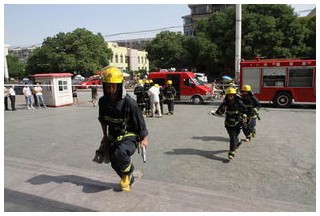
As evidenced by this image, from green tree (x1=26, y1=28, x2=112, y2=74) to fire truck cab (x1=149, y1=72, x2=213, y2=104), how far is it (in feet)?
107

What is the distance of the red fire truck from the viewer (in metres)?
15.0

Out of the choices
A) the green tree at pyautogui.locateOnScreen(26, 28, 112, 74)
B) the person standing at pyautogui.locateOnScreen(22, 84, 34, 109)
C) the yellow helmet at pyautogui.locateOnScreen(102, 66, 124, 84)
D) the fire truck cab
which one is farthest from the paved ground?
the green tree at pyautogui.locateOnScreen(26, 28, 112, 74)

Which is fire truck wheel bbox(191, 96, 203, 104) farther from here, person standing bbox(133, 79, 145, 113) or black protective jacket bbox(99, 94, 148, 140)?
black protective jacket bbox(99, 94, 148, 140)

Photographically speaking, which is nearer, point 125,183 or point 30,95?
point 125,183

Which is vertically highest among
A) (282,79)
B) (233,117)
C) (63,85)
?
(282,79)

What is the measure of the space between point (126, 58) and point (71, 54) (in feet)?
114

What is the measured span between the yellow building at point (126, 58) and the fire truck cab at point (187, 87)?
55.8 m

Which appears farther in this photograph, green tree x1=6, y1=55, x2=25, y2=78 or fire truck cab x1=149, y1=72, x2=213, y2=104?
green tree x1=6, y1=55, x2=25, y2=78


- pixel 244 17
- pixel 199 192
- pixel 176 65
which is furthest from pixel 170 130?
pixel 176 65

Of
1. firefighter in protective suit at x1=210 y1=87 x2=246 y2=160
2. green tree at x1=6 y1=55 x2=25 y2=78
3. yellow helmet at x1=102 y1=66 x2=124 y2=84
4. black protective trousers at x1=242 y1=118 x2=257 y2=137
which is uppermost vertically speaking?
green tree at x1=6 y1=55 x2=25 y2=78

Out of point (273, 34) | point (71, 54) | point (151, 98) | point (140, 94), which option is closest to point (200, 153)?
point (151, 98)

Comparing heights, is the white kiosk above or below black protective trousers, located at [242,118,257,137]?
above

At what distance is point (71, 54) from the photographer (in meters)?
48.3

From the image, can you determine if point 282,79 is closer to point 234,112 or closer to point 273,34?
point 234,112
